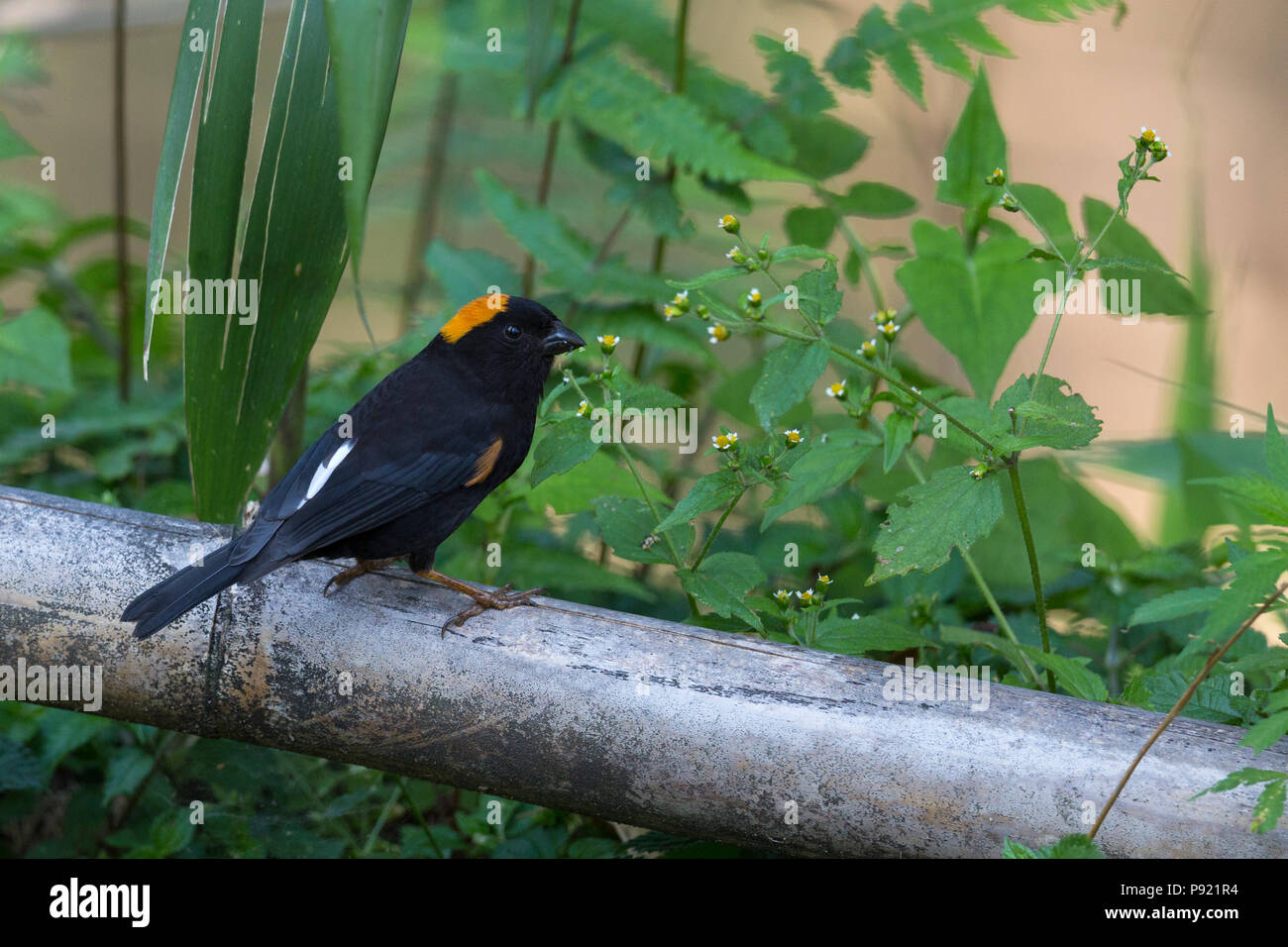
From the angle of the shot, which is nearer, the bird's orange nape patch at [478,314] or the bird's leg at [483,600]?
the bird's leg at [483,600]

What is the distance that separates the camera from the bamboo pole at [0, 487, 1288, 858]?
1591mm

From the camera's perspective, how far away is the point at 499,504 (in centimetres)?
258

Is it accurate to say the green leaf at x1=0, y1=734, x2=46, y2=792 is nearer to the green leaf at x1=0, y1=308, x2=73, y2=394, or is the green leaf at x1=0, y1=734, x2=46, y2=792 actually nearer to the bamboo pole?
the bamboo pole

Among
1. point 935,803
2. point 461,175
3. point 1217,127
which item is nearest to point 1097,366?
point 1217,127

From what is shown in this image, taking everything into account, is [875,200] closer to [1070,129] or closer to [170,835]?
[170,835]

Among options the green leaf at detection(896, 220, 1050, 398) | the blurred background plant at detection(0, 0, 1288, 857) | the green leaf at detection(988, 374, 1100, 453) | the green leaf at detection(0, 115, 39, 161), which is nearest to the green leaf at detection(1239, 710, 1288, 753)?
the blurred background plant at detection(0, 0, 1288, 857)

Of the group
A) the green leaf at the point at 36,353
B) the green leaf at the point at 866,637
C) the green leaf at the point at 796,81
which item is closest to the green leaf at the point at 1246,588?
the green leaf at the point at 866,637

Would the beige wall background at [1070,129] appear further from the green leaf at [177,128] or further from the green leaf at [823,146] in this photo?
the green leaf at [177,128]

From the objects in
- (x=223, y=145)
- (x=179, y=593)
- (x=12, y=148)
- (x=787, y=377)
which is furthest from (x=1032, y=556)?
(x=12, y=148)

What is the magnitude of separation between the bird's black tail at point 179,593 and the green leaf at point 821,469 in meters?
0.90

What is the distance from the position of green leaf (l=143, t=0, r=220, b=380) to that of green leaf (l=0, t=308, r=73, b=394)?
1.39m

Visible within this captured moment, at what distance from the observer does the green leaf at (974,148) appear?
9.08 feet
